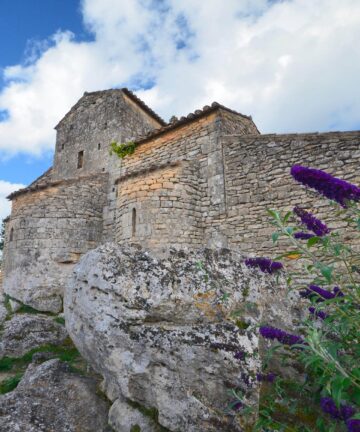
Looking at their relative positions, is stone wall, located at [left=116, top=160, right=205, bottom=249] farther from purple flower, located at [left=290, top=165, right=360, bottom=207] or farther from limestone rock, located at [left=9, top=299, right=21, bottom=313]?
purple flower, located at [left=290, top=165, right=360, bottom=207]

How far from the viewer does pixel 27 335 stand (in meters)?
6.45

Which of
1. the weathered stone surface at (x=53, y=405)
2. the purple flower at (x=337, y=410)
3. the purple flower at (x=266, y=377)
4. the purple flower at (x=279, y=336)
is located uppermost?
the purple flower at (x=279, y=336)

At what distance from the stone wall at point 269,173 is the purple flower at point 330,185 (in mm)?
5038

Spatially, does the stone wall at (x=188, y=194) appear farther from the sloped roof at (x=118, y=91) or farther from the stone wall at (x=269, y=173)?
the sloped roof at (x=118, y=91)

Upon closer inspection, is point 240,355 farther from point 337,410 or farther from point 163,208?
point 163,208

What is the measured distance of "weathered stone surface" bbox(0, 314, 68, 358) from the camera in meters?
6.11

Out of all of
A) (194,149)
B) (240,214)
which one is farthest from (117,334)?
(194,149)

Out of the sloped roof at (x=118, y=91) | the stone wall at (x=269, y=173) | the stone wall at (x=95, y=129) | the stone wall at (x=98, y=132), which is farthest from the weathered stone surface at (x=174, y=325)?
the sloped roof at (x=118, y=91)

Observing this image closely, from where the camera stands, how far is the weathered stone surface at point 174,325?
9.20 ft

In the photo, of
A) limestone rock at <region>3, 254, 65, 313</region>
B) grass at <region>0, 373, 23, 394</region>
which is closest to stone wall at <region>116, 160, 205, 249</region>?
limestone rock at <region>3, 254, 65, 313</region>

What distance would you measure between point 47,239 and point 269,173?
6.55 m

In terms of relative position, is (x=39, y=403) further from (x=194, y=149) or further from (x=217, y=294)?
(x=194, y=149)

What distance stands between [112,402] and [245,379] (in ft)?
4.90

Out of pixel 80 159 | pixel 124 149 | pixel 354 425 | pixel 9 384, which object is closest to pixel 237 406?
pixel 354 425
